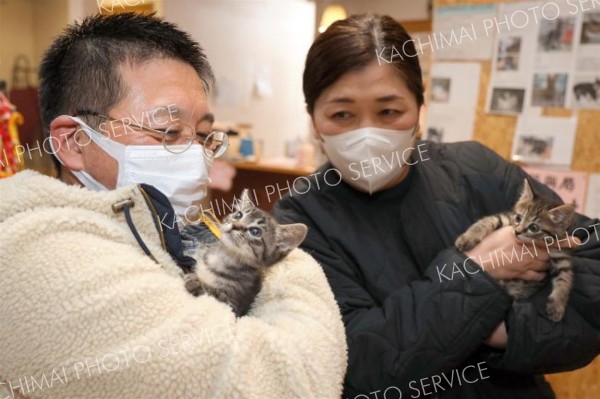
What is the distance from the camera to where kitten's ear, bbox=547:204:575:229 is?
1.32 metres

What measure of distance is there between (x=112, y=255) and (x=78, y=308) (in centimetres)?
11

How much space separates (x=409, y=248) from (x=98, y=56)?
2.89 feet

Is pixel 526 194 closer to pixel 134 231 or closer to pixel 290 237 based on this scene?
pixel 290 237

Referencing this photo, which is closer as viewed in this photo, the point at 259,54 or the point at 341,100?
the point at 341,100

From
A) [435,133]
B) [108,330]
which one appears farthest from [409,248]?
[435,133]

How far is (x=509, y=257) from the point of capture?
1.22 meters

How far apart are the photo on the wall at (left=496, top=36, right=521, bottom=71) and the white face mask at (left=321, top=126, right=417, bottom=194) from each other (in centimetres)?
111

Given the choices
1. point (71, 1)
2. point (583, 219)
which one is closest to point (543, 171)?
point (583, 219)

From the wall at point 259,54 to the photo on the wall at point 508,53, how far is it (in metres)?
3.00

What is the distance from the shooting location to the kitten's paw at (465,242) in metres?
1.25

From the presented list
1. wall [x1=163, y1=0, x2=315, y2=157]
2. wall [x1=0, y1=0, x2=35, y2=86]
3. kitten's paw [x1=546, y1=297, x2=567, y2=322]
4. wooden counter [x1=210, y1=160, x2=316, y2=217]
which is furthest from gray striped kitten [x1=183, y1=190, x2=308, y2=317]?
wall [x1=163, y1=0, x2=315, y2=157]

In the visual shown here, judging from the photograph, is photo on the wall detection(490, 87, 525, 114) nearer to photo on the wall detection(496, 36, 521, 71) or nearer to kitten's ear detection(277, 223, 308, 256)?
photo on the wall detection(496, 36, 521, 71)

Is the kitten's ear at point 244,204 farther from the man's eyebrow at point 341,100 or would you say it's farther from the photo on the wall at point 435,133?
the photo on the wall at point 435,133

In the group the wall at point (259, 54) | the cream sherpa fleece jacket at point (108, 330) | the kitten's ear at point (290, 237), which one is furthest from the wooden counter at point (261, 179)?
the cream sherpa fleece jacket at point (108, 330)
